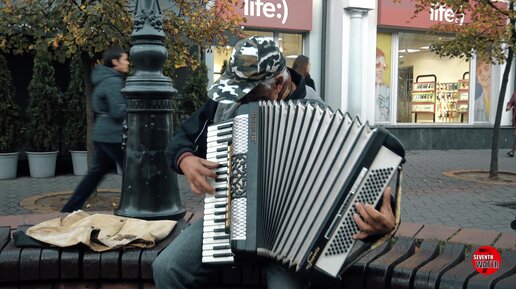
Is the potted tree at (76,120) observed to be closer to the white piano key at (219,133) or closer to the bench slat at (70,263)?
the bench slat at (70,263)

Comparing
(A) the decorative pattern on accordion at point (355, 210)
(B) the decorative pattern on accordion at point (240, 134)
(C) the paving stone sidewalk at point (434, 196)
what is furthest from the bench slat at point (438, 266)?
(C) the paving stone sidewalk at point (434, 196)

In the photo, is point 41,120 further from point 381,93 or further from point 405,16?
point 405,16

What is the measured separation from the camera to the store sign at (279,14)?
11758 mm

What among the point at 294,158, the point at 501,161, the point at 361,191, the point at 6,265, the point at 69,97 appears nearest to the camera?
the point at 361,191

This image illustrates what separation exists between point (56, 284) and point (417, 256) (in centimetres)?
178

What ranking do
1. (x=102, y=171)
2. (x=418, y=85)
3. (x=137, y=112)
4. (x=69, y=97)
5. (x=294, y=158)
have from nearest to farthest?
→ (x=294, y=158)
(x=137, y=112)
(x=102, y=171)
(x=69, y=97)
(x=418, y=85)

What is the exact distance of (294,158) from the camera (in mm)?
2014

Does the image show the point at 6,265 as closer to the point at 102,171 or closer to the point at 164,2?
the point at 102,171

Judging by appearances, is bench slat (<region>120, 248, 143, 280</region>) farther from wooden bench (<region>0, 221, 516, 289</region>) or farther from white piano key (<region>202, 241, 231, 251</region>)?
white piano key (<region>202, 241, 231, 251</region>)

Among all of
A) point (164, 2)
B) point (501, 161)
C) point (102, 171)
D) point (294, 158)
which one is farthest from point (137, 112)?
point (501, 161)

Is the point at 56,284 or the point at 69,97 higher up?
the point at 69,97

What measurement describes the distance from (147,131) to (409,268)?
7.91ft

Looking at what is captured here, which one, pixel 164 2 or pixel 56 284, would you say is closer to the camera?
pixel 56 284

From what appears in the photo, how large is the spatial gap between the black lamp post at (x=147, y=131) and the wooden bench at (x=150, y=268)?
1.32m
